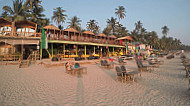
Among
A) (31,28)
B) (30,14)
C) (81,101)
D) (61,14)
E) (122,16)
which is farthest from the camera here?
(122,16)

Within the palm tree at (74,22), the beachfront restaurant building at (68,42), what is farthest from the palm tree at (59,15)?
the beachfront restaurant building at (68,42)

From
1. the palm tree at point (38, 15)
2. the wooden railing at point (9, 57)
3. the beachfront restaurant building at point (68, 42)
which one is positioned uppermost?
the palm tree at point (38, 15)

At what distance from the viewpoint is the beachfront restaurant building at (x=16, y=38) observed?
14.0m

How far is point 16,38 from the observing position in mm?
13812

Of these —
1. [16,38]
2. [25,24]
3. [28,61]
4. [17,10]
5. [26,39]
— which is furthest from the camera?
[17,10]

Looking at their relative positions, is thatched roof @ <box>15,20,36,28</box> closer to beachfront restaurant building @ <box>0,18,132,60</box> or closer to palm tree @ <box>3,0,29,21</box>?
beachfront restaurant building @ <box>0,18,132,60</box>

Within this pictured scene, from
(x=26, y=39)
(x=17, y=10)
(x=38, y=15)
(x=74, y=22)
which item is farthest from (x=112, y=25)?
(x=26, y=39)

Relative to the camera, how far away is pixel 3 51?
16500 mm

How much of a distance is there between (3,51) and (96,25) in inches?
1394

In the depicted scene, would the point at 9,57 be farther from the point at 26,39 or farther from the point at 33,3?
the point at 33,3

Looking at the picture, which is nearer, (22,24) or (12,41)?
(12,41)

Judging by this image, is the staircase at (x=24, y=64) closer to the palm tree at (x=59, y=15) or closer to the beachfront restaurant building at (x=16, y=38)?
the beachfront restaurant building at (x=16, y=38)

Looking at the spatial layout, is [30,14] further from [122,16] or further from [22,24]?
[122,16]

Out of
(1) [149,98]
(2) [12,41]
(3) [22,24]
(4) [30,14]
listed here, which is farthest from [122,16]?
(1) [149,98]
